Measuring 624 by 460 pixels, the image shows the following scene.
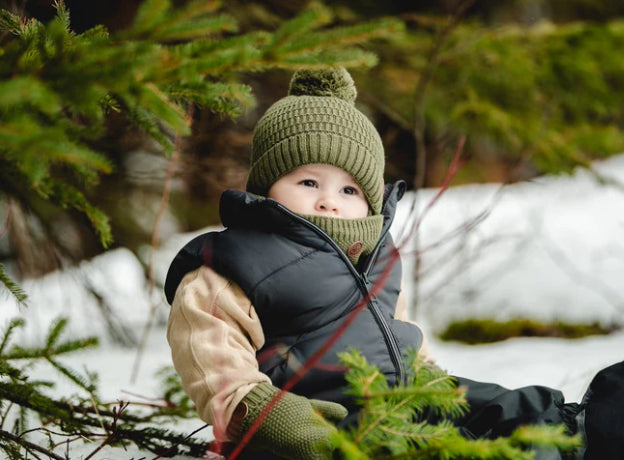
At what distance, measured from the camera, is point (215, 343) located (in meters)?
1.50

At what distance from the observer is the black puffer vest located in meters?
1.58

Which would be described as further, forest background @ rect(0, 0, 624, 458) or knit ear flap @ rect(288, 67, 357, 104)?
knit ear flap @ rect(288, 67, 357, 104)

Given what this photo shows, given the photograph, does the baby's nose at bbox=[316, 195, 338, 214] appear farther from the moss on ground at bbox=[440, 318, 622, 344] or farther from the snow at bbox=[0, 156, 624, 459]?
the moss on ground at bbox=[440, 318, 622, 344]

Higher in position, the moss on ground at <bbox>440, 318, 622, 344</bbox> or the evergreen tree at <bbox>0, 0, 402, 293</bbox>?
the evergreen tree at <bbox>0, 0, 402, 293</bbox>

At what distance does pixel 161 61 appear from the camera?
1114 mm

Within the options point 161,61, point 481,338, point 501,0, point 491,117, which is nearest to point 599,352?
point 481,338

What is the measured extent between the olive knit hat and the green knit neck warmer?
0.13m

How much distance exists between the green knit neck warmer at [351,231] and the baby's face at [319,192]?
0.04m

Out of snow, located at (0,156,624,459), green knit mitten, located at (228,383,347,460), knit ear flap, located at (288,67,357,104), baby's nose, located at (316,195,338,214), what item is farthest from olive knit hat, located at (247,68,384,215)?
snow, located at (0,156,624,459)

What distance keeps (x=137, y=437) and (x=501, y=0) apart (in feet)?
20.6

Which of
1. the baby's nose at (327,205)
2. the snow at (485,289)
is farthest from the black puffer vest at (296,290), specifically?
the snow at (485,289)

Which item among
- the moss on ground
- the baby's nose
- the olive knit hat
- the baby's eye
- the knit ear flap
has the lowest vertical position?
the moss on ground

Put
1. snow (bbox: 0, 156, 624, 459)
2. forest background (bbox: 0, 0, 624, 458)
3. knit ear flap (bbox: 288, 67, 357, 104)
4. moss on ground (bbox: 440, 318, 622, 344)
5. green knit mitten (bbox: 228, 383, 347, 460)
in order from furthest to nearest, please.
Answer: moss on ground (bbox: 440, 318, 622, 344)
snow (bbox: 0, 156, 624, 459)
knit ear flap (bbox: 288, 67, 357, 104)
green knit mitten (bbox: 228, 383, 347, 460)
forest background (bbox: 0, 0, 624, 458)

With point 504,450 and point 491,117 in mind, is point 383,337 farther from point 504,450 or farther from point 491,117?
point 491,117
